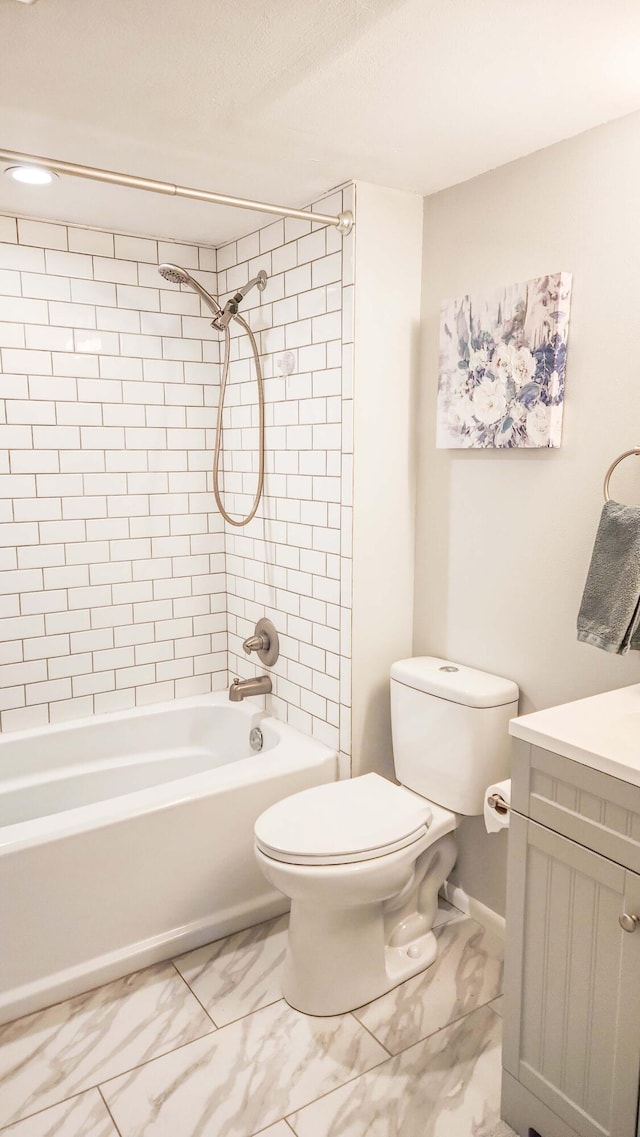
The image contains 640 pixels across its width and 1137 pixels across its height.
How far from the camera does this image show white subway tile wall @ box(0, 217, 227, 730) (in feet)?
8.46

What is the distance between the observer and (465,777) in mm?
2121

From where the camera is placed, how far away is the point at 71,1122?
65.6 inches

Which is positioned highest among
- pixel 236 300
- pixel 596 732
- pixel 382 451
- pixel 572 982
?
pixel 236 300

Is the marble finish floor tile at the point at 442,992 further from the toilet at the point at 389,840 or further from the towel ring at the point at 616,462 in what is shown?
the towel ring at the point at 616,462

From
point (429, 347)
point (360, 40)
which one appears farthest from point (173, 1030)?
point (360, 40)

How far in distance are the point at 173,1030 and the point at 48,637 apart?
54.0 inches

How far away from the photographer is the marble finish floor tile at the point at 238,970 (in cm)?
203

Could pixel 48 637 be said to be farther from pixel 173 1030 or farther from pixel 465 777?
pixel 465 777

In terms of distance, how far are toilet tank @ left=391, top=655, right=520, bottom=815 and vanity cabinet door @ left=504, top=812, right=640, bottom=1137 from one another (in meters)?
0.54

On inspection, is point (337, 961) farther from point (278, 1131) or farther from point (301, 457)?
point (301, 457)

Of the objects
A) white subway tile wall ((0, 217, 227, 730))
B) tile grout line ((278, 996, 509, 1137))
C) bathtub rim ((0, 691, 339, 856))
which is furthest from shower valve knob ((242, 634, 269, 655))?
tile grout line ((278, 996, 509, 1137))

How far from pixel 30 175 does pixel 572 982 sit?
241 centimetres

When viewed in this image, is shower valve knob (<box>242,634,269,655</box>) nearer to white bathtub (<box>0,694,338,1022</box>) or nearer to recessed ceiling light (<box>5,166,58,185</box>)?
white bathtub (<box>0,694,338,1022</box>)

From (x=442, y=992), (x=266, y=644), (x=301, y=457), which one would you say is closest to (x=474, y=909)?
(x=442, y=992)
